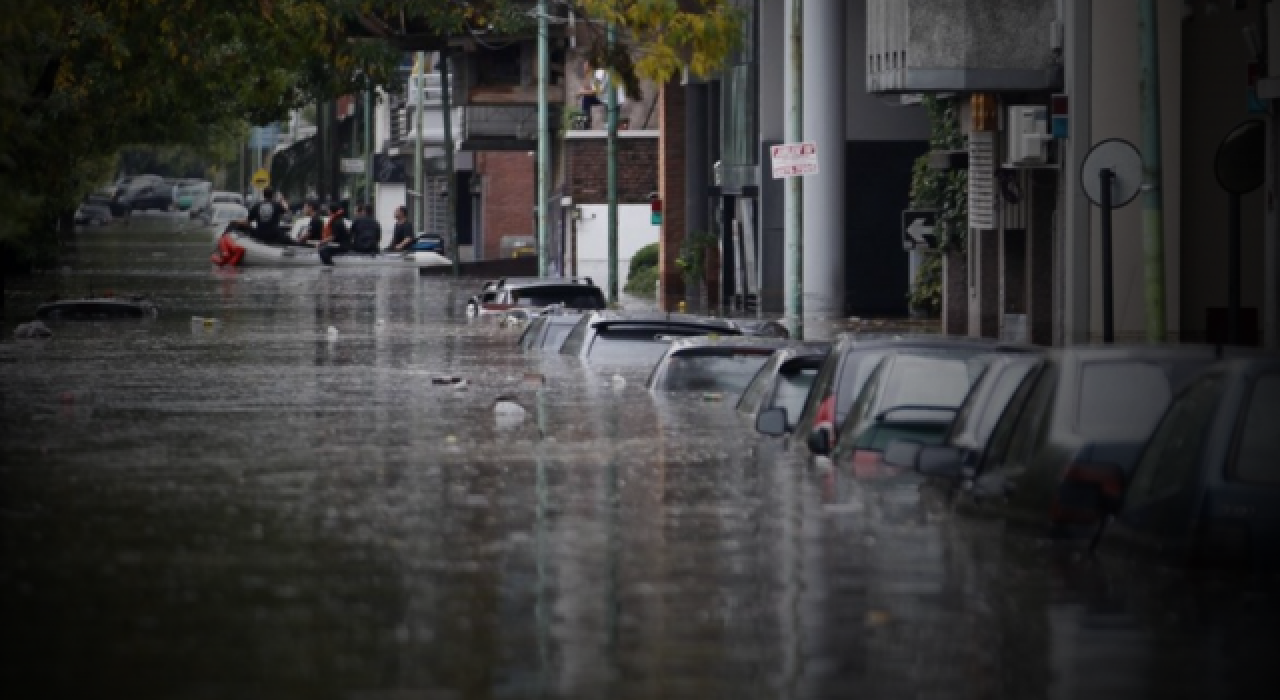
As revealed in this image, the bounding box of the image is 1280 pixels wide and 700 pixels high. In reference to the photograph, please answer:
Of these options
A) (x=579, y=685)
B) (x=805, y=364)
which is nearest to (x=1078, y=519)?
(x=579, y=685)

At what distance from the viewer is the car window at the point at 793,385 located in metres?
20.4

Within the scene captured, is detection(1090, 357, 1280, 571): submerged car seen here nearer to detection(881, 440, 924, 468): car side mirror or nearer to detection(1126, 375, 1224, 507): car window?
detection(1126, 375, 1224, 507): car window

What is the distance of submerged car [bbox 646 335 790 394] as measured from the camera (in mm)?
23953

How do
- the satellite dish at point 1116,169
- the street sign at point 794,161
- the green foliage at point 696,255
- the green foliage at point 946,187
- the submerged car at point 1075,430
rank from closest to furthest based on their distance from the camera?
1. the submerged car at point 1075,430
2. the satellite dish at point 1116,169
3. the street sign at point 794,161
4. the green foliage at point 946,187
5. the green foliage at point 696,255

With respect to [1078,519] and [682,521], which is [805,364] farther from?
[1078,519]

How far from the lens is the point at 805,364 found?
20.5m

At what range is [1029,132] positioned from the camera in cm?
3183

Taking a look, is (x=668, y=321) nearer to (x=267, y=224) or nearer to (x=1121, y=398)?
(x=1121, y=398)

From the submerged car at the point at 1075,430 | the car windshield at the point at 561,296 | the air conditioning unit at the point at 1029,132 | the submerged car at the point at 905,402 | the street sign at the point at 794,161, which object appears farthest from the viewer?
the car windshield at the point at 561,296

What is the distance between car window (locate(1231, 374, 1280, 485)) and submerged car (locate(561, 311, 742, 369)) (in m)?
16.0

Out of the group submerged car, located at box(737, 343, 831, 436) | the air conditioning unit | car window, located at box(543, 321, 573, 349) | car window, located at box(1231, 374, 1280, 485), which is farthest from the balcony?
car window, located at box(1231, 374, 1280, 485)

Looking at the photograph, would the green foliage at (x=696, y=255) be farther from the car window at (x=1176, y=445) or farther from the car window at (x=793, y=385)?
the car window at (x=1176, y=445)

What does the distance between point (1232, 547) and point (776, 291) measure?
36852 mm

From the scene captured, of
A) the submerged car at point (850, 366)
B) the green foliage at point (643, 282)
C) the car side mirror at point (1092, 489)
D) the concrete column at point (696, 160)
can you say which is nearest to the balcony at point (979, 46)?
the submerged car at point (850, 366)
